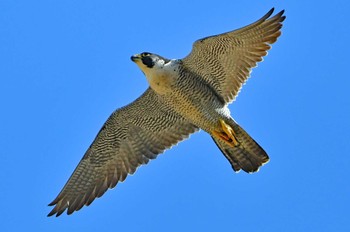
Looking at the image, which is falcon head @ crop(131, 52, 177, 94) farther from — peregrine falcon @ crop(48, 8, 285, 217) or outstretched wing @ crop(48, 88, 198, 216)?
outstretched wing @ crop(48, 88, 198, 216)

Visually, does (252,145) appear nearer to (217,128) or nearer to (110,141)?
(217,128)

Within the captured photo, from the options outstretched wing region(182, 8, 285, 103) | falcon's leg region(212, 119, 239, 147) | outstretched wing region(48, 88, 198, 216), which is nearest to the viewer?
outstretched wing region(182, 8, 285, 103)

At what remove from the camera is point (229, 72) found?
17.2 meters

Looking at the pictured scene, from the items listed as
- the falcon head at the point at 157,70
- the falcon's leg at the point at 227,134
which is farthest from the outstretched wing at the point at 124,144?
the falcon's leg at the point at 227,134

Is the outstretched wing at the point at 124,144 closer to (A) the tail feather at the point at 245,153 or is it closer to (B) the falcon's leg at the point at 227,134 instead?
(B) the falcon's leg at the point at 227,134

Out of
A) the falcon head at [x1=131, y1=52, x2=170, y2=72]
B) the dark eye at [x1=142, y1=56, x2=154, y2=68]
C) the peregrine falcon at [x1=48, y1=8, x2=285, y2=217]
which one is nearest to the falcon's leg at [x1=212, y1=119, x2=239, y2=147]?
the peregrine falcon at [x1=48, y1=8, x2=285, y2=217]

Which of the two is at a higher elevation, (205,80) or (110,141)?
(205,80)

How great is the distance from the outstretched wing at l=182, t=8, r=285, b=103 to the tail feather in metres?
0.71

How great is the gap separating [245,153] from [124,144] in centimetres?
240

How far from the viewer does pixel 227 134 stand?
16844 millimetres

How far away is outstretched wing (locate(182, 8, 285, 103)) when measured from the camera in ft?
54.7

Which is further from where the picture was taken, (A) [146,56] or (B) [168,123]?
(B) [168,123]

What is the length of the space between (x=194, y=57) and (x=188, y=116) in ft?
3.41

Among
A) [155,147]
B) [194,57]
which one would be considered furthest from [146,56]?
[155,147]
